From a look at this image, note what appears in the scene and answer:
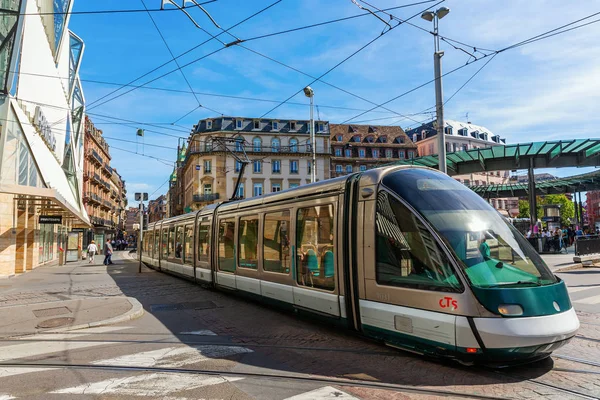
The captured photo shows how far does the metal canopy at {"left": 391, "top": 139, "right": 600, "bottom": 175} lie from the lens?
73.4 ft

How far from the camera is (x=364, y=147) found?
6894 cm

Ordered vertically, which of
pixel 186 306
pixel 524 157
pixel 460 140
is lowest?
pixel 186 306

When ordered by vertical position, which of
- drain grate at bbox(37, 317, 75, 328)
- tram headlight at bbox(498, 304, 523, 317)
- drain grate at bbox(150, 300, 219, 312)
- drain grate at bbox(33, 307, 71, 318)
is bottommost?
drain grate at bbox(150, 300, 219, 312)

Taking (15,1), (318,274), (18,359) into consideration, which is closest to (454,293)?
(318,274)

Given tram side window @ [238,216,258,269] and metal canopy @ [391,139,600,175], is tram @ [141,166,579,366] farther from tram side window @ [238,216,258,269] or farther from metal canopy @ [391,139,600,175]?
metal canopy @ [391,139,600,175]

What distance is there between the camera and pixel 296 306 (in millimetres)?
7754

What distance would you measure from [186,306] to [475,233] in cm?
734

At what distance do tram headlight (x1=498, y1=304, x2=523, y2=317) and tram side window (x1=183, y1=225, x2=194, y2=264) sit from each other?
11.3 m

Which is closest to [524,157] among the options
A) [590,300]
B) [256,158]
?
[590,300]

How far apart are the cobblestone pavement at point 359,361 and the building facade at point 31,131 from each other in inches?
336

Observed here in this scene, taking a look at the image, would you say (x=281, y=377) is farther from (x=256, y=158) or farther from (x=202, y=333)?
(x=256, y=158)

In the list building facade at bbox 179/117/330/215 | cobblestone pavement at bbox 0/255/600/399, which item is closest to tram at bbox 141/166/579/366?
cobblestone pavement at bbox 0/255/600/399

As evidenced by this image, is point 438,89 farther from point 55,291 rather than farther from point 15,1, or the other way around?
point 15,1

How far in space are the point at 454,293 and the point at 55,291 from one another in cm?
1273
